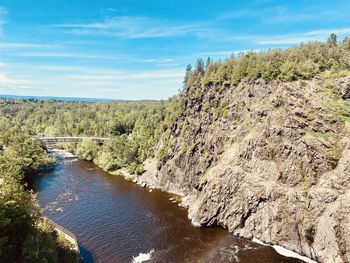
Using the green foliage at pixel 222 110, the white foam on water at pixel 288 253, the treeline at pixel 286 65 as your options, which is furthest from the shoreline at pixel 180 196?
the treeline at pixel 286 65

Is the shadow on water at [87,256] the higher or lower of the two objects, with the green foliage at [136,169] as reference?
lower

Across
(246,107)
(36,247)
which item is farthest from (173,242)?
(246,107)

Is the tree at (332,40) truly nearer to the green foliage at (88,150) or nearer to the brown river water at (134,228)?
the brown river water at (134,228)

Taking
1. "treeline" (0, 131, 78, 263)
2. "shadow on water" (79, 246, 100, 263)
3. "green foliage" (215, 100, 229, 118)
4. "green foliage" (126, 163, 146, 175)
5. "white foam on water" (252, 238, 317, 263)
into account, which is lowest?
"white foam on water" (252, 238, 317, 263)

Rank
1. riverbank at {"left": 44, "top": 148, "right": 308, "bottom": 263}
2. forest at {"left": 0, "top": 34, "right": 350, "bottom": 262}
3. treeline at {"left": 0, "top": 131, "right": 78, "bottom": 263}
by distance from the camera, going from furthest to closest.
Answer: riverbank at {"left": 44, "top": 148, "right": 308, "bottom": 263}, forest at {"left": 0, "top": 34, "right": 350, "bottom": 262}, treeline at {"left": 0, "top": 131, "right": 78, "bottom": 263}

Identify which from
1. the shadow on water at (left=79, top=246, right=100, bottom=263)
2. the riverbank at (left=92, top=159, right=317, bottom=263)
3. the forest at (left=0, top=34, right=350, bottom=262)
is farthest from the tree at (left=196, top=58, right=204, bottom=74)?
the shadow on water at (left=79, top=246, right=100, bottom=263)

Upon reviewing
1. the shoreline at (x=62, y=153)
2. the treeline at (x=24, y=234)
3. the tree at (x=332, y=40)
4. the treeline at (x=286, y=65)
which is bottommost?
the shoreline at (x=62, y=153)

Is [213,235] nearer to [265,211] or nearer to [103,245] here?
[265,211]

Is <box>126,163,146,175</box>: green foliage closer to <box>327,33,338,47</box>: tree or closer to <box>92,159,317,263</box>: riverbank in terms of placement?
<box>92,159,317,263</box>: riverbank
